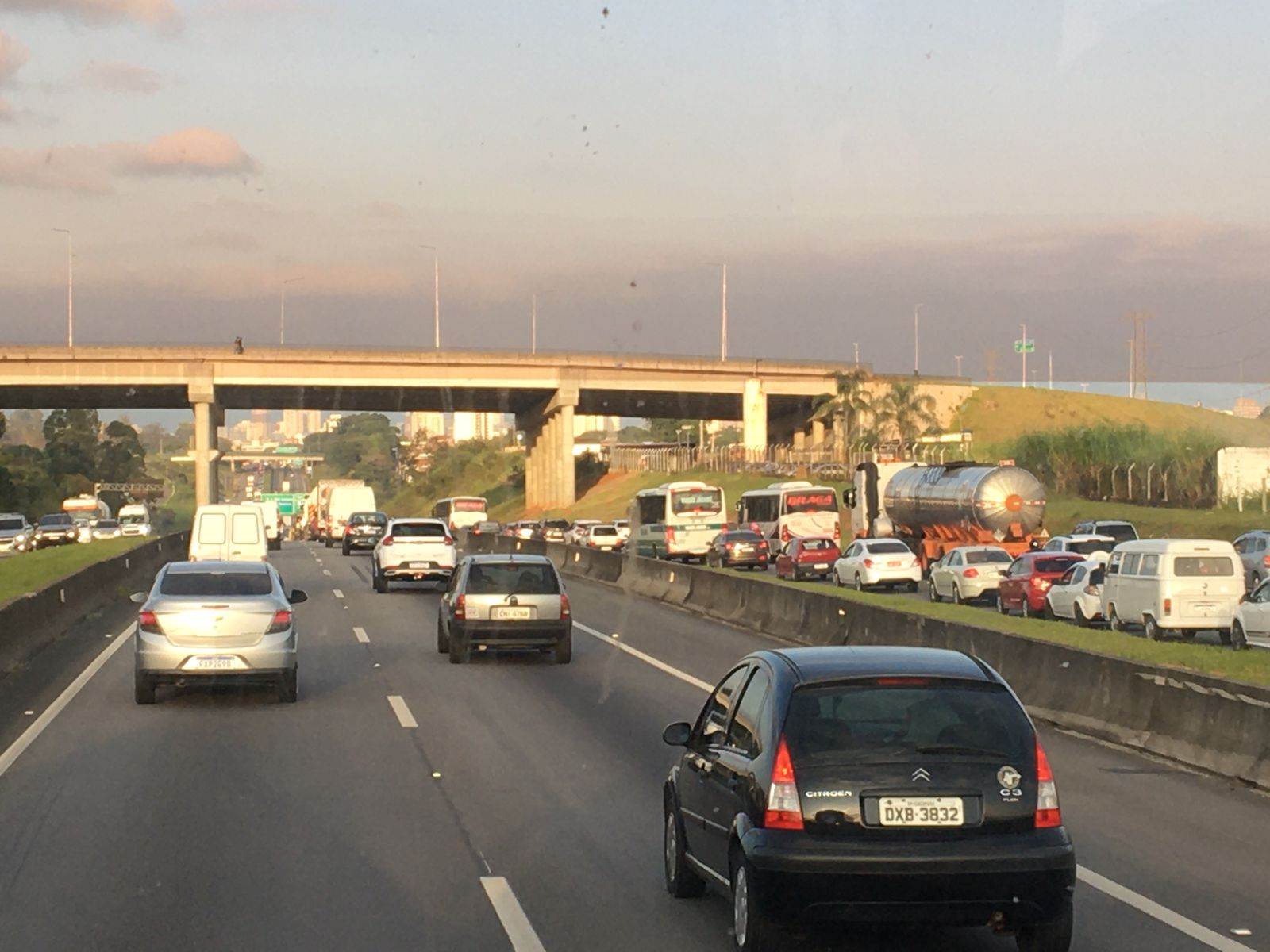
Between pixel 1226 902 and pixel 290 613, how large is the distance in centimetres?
1222

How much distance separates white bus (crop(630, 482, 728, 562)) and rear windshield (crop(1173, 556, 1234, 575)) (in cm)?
3622

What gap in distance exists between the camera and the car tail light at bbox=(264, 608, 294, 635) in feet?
61.6

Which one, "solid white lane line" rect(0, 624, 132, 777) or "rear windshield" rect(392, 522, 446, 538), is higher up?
"rear windshield" rect(392, 522, 446, 538)

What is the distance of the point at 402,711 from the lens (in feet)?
60.8

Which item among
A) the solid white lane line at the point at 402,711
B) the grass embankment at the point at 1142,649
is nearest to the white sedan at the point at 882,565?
the grass embankment at the point at 1142,649

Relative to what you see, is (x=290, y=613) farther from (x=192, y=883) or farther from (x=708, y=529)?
(x=708, y=529)

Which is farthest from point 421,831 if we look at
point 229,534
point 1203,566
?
point 229,534

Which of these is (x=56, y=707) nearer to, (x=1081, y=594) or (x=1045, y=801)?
(x=1045, y=801)

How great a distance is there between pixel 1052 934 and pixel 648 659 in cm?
1719

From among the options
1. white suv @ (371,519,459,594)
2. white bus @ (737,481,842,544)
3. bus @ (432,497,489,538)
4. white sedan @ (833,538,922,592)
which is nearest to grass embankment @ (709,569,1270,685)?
white suv @ (371,519,459,594)

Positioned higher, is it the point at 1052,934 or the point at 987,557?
the point at 1052,934

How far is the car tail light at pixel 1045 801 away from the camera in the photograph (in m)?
7.63

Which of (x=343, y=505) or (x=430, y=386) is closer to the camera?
(x=343, y=505)

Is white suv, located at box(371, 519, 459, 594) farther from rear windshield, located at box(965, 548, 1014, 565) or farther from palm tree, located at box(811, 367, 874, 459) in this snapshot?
palm tree, located at box(811, 367, 874, 459)
